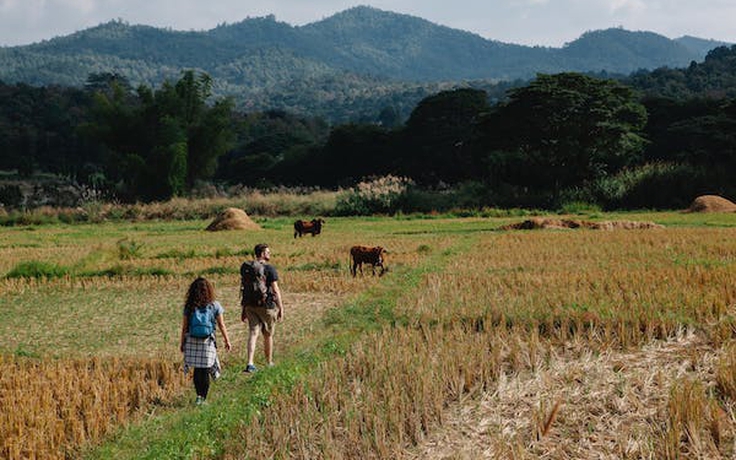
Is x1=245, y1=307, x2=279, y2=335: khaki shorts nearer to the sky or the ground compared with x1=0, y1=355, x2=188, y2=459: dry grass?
nearer to the sky

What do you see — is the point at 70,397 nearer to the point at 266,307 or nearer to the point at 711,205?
the point at 266,307

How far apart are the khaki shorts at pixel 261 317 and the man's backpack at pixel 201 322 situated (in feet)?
2.98

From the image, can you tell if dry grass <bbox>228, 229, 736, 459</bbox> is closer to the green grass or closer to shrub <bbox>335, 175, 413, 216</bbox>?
the green grass

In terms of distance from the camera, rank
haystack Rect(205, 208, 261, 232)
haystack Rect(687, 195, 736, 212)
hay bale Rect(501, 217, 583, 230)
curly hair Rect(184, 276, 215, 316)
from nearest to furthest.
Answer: curly hair Rect(184, 276, 215, 316), hay bale Rect(501, 217, 583, 230), haystack Rect(205, 208, 261, 232), haystack Rect(687, 195, 736, 212)

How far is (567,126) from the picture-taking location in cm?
3656

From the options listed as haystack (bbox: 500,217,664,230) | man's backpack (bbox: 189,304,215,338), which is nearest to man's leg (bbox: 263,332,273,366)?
man's backpack (bbox: 189,304,215,338)

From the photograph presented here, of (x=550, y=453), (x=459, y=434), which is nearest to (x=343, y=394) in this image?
(x=459, y=434)

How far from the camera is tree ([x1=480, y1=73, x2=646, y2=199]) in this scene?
36.0 metres

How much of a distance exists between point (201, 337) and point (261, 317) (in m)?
1.14

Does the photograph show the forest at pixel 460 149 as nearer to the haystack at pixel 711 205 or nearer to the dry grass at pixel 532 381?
the haystack at pixel 711 205

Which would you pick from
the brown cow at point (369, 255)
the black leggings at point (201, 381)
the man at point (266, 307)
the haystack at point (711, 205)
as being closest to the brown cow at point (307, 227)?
the brown cow at point (369, 255)

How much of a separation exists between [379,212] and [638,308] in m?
27.5

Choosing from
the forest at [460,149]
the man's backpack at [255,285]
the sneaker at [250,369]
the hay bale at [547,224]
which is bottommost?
the sneaker at [250,369]

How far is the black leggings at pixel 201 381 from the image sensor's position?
6.62 m
